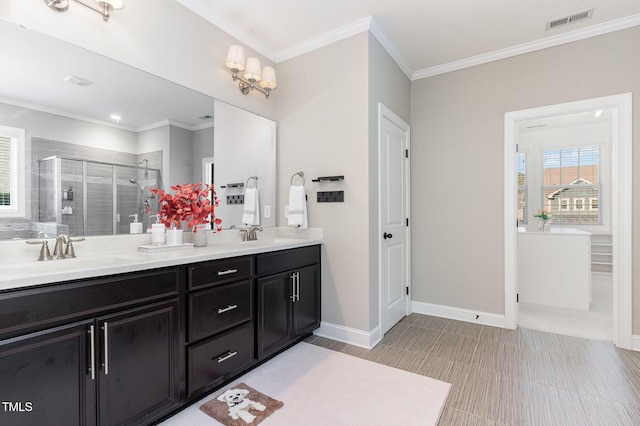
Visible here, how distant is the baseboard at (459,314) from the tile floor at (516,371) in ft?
0.31

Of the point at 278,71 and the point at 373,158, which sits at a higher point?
the point at 278,71

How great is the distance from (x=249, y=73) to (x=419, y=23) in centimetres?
156

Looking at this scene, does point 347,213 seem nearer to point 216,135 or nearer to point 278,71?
point 216,135

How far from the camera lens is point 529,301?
3771 millimetres

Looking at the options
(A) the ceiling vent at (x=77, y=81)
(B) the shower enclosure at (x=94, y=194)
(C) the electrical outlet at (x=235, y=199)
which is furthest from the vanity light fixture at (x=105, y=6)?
(C) the electrical outlet at (x=235, y=199)

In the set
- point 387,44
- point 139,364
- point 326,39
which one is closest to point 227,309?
point 139,364

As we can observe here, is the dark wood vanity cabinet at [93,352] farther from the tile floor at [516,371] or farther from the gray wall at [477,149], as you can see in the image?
the gray wall at [477,149]

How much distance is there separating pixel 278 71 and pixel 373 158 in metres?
1.44

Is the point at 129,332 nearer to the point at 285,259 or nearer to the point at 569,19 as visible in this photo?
the point at 285,259

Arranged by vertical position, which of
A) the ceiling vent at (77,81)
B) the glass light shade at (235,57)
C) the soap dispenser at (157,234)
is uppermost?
the glass light shade at (235,57)

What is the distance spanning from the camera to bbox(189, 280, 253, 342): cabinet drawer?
1.81 meters

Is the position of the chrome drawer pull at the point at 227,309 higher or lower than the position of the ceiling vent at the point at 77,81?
lower

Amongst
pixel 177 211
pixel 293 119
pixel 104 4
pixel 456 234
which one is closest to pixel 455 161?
pixel 456 234

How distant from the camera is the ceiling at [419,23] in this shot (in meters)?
2.45
